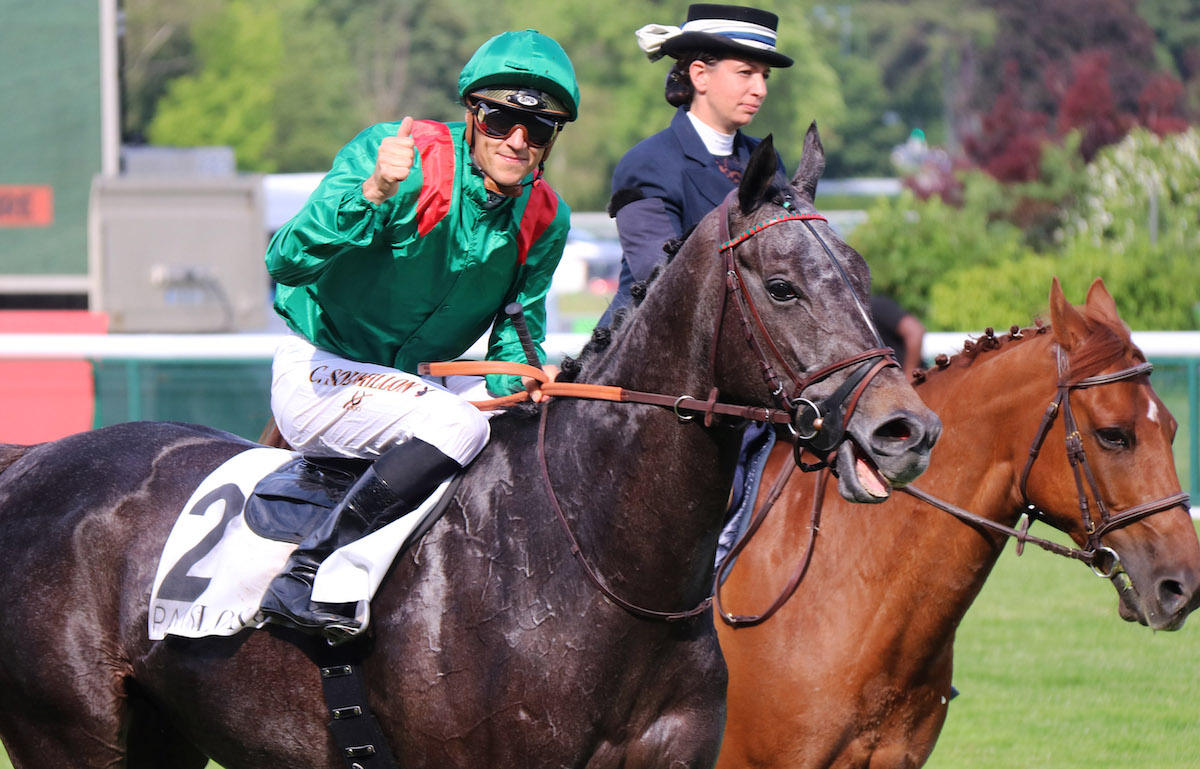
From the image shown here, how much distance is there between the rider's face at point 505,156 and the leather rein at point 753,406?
0.49m

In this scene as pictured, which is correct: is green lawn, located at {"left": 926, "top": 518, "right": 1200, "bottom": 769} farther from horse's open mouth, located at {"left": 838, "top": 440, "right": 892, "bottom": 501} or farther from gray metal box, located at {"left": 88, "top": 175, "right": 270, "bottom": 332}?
gray metal box, located at {"left": 88, "top": 175, "right": 270, "bottom": 332}

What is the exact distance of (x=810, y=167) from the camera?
10.2 feet

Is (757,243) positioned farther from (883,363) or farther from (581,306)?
(581,306)

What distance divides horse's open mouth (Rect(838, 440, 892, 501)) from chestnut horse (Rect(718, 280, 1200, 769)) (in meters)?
1.42

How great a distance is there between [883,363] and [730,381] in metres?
0.35

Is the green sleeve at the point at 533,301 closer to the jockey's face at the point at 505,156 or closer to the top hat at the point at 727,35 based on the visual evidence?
the jockey's face at the point at 505,156

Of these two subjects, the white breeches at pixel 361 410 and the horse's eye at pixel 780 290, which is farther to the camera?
the white breeches at pixel 361 410

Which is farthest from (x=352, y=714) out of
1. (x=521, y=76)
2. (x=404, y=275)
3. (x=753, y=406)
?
(x=521, y=76)

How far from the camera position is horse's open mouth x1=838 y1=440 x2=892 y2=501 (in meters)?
2.70

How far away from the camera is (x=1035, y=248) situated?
2505 centimetres

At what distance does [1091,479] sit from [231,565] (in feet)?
7.57

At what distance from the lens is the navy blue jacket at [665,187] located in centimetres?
413

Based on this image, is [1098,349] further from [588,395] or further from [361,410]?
[361,410]

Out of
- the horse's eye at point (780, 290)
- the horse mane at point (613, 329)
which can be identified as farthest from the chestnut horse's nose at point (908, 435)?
the horse mane at point (613, 329)
